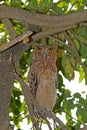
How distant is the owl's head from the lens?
2465 millimetres

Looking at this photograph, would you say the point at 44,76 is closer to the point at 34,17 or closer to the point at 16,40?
the point at 16,40

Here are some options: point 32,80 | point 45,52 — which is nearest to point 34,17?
point 32,80

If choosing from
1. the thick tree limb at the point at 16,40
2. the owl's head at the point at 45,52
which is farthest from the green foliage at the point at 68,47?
the thick tree limb at the point at 16,40

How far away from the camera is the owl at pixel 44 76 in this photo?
8.21ft

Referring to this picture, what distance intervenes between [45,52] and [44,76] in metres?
0.17

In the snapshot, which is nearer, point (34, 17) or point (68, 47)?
point (34, 17)

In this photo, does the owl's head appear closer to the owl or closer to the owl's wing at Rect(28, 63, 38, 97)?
the owl

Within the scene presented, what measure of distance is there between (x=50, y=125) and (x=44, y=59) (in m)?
0.89

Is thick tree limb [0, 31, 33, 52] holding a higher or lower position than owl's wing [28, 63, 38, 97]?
higher

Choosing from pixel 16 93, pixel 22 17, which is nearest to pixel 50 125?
pixel 22 17

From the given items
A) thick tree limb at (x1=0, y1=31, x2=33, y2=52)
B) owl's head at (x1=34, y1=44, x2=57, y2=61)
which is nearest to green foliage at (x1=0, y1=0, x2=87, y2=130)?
owl's head at (x1=34, y1=44, x2=57, y2=61)

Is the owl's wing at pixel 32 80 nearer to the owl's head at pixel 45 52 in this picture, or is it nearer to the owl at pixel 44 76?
the owl at pixel 44 76

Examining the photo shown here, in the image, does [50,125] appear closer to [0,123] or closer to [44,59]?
[0,123]

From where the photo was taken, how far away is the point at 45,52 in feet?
8.50
